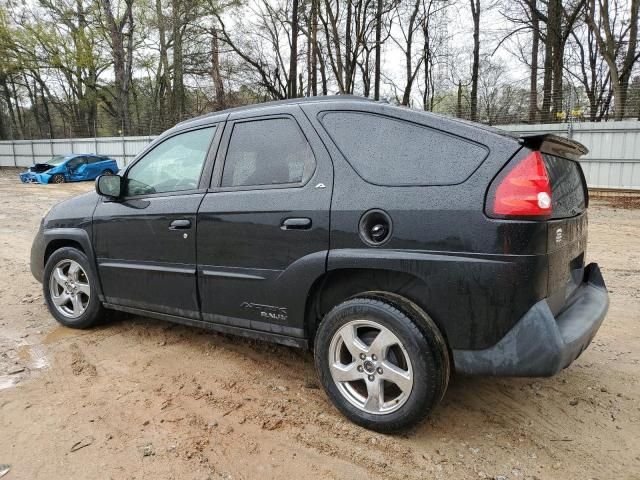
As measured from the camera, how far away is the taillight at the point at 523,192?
7.00 ft

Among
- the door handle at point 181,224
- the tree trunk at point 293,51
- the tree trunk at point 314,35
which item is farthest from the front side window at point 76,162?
the door handle at point 181,224

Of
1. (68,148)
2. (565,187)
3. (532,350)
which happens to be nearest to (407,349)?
(532,350)

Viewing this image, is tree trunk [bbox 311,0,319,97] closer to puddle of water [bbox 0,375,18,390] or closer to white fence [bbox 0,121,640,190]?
white fence [bbox 0,121,640,190]

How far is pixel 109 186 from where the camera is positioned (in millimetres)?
3588

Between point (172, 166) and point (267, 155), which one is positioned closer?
point (267, 155)

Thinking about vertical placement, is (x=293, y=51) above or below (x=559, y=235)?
above

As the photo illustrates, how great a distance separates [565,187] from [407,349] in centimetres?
123

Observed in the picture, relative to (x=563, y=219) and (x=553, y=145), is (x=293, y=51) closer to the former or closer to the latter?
(x=553, y=145)

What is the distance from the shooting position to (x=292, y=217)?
270cm

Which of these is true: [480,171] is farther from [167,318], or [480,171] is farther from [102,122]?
[102,122]

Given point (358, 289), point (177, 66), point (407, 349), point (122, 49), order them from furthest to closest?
1. point (122, 49)
2. point (177, 66)
3. point (358, 289)
4. point (407, 349)

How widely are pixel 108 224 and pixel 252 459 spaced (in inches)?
90.1

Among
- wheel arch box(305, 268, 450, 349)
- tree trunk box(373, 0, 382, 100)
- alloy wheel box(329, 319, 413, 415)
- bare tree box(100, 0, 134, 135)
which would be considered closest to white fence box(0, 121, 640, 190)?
wheel arch box(305, 268, 450, 349)

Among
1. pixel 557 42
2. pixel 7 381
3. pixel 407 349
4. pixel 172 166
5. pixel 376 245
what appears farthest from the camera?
pixel 557 42
